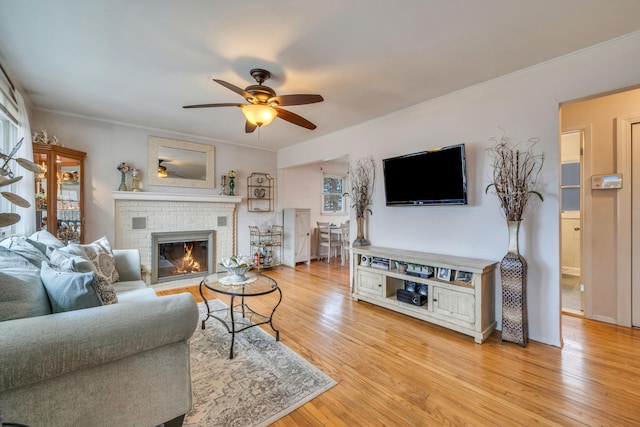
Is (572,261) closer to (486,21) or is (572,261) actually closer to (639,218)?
(639,218)

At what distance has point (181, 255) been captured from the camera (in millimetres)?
4836

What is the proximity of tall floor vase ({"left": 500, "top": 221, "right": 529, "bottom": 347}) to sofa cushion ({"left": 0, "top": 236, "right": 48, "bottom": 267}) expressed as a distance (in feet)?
11.8

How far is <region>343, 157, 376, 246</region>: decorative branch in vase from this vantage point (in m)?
3.94

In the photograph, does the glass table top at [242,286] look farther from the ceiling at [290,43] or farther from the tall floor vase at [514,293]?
the tall floor vase at [514,293]

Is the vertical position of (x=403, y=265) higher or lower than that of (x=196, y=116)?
lower

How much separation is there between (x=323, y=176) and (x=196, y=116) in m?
3.61

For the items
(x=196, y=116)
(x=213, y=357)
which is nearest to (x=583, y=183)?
(x=213, y=357)

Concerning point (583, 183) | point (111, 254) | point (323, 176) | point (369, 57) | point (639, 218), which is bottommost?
point (111, 254)

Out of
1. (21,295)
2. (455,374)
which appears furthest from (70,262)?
(455,374)

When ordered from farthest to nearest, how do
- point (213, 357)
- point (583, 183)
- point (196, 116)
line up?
point (196, 116)
point (583, 183)
point (213, 357)

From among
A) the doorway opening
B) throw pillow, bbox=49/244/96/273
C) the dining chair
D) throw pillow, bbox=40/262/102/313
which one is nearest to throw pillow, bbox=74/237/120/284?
throw pillow, bbox=49/244/96/273

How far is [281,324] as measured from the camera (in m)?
2.91

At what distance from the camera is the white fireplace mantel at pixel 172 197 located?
13.5 ft

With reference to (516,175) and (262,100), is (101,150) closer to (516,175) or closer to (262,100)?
(262,100)
